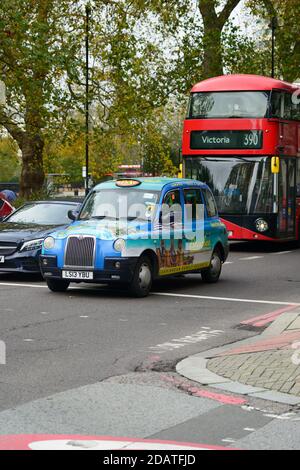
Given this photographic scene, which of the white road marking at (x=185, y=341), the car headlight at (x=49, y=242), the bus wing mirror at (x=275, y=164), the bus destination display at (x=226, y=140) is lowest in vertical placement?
the white road marking at (x=185, y=341)

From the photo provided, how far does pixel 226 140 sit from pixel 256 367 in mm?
17826

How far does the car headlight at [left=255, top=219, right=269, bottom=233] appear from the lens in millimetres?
27156

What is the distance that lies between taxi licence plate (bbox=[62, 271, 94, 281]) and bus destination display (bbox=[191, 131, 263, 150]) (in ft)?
39.0

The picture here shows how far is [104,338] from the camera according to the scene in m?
11.8

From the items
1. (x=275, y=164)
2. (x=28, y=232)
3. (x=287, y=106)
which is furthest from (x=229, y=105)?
(x=28, y=232)

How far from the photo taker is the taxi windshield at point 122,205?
16.7m

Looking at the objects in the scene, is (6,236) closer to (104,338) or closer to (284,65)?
(104,338)

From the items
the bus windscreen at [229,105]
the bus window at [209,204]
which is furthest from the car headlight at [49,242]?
the bus windscreen at [229,105]

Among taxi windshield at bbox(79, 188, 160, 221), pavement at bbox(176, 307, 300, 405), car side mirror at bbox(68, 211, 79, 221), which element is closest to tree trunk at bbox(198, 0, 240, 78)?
car side mirror at bbox(68, 211, 79, 221)

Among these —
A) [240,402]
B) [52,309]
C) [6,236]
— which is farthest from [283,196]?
[240,402]

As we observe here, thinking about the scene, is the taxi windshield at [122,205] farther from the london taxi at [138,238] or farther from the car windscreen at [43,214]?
the car windscreen at [43,214]

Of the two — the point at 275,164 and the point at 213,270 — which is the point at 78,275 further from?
the point at 275,164

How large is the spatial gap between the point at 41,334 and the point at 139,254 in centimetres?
414

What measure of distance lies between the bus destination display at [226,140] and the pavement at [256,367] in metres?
15.2
